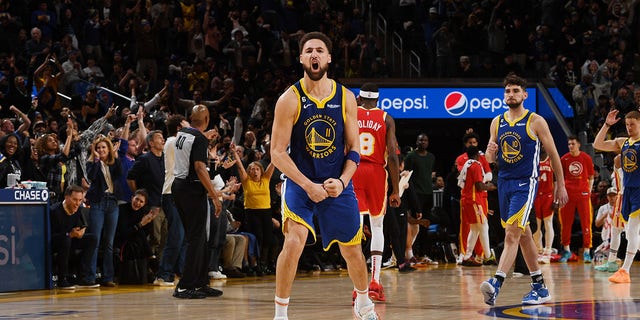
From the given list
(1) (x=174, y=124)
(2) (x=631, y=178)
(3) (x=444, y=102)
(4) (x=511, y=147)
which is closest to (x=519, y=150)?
(4) (x=511, y=147)

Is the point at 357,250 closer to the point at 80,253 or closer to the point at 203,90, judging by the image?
the point at 80,253

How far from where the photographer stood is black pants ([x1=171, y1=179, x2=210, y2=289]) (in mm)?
10844

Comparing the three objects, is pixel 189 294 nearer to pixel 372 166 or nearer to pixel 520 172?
pixel 372 166

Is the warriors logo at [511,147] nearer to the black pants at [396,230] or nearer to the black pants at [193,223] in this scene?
the black pants at [193,223]

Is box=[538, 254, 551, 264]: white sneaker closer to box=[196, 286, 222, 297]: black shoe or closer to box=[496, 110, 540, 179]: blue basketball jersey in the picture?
box=[496, 110, 540, 179]: blue basketball jersey

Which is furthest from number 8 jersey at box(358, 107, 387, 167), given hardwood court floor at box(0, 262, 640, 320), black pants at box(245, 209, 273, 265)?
black pants at box(245, 209, 273, 265)

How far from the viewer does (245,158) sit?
16266 mm

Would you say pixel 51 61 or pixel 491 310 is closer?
pixel 491 310

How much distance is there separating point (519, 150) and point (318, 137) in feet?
11.5

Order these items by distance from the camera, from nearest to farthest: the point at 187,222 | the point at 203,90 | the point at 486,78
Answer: the point at 187,222
the point at 203,90
the point at 486,78

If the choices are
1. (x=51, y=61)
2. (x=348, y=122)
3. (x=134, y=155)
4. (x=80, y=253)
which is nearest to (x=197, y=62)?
(x=51, y=61)

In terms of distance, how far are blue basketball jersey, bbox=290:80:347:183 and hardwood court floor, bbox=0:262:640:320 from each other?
193 cm

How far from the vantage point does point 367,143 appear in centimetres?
1039

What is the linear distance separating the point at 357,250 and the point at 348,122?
91 cm
